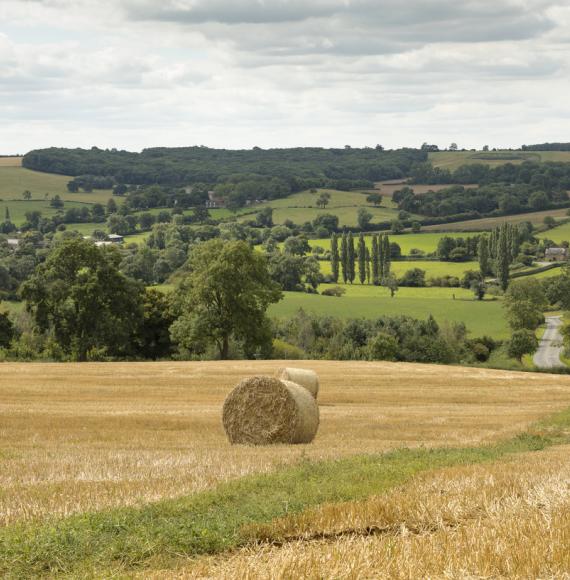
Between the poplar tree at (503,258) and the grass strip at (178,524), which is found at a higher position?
the grass strip at (178,524)

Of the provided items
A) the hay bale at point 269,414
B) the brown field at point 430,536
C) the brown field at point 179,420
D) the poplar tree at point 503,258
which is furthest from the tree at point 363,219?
the brown field at point 430,536

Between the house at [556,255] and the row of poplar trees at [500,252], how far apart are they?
10288 mm

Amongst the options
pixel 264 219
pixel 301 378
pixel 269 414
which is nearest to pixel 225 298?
pixel 301 378

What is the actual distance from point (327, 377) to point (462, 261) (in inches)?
4380

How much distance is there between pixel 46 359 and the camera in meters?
60.7

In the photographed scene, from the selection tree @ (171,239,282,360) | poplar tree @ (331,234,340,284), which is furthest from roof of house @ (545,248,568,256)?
tree @ (171,239,282,360)

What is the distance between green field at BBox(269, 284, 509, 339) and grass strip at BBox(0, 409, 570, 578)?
91.1 m

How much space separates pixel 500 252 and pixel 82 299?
8805cm

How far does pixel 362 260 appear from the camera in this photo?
5733 inches

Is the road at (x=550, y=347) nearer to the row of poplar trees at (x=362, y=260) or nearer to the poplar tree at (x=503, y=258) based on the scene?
the poplar tree at (x=503, y=258)

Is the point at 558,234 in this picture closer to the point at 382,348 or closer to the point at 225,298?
the point at 382,348

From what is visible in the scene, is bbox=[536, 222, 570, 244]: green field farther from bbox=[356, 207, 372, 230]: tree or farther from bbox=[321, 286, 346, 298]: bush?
bbox=[321, 286, 346, 298]: bush

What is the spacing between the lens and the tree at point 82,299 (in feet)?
196

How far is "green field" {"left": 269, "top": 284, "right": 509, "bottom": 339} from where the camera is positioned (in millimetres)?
109750
